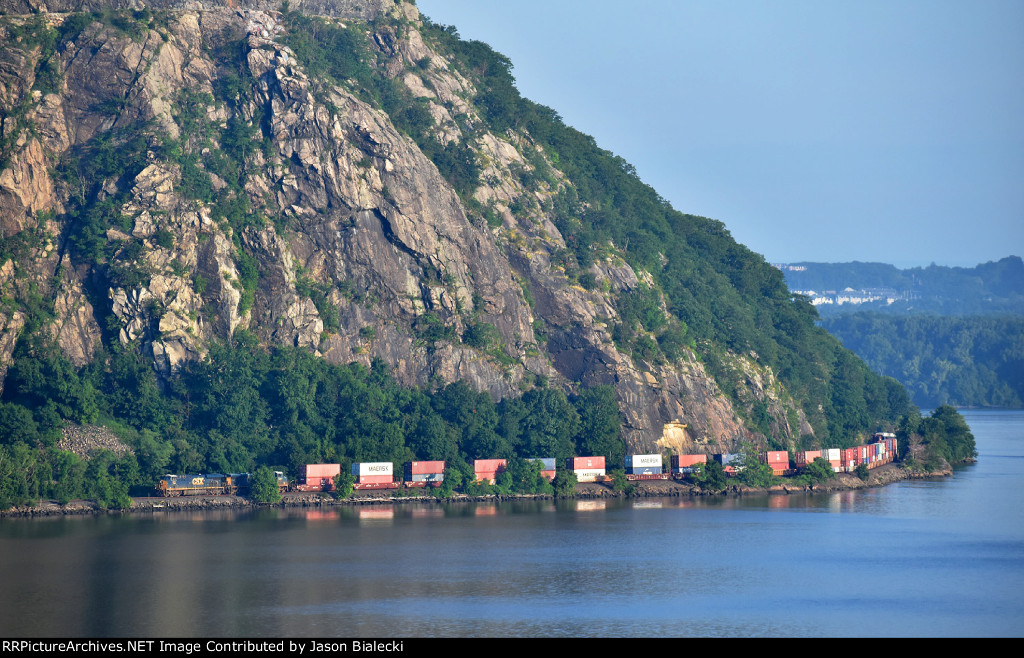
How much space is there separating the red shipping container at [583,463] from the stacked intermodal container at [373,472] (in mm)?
20077

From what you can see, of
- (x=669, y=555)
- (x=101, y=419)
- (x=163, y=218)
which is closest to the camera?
(x=669, y=555)

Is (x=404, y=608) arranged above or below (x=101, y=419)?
below

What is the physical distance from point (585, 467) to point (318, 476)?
29.2 metres

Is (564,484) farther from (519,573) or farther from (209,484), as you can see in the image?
(519,573)

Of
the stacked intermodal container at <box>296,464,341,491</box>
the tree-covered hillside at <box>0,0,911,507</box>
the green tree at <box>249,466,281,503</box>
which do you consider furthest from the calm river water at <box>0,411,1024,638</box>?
the tree-covered hillside at <box>0,0,911,507</box>

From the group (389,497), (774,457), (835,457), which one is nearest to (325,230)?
(389,497)

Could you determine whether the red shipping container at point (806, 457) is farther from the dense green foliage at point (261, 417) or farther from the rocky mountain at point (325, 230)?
the dense green foliage at point (261, 417)

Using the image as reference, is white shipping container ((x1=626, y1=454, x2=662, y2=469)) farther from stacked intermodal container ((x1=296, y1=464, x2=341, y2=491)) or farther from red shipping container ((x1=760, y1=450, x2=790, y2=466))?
stacked intermodal container ((x1=296, y1=464, x2=341, y2=491))

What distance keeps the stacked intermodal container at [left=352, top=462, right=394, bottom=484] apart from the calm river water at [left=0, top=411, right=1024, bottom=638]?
5.58m

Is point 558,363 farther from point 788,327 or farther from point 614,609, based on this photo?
point 614,609

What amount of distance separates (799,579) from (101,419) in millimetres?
70992
